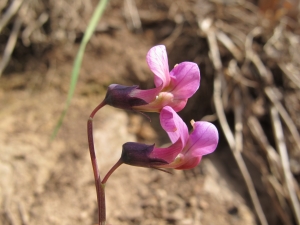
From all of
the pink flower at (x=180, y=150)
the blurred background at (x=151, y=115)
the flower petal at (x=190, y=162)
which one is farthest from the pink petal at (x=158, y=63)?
the blurred background at (x=151, y=115)

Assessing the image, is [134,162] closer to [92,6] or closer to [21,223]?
[21,223]

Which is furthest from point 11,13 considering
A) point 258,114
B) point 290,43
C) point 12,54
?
point 290,43

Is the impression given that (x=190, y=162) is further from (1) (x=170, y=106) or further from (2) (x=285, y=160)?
(2) (x=285, y=160)

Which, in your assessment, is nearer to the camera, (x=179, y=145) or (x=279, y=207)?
(x=179, y=145)

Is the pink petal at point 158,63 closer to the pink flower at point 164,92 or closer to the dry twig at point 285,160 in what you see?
the pink flower at point 164,92

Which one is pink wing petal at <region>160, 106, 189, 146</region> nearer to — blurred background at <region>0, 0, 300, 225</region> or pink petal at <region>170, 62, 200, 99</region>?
pink petal at <region>170, 62, 200, 99</region>

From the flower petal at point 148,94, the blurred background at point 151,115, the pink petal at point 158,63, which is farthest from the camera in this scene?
the blurred background at point 151,115

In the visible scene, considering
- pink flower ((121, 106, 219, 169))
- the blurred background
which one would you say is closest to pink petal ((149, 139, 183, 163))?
pink flower ((121, 106, 219, 169))

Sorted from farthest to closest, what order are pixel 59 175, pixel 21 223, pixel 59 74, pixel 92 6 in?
pixel 92 6
pixel 59 74
pixel 59 175
pixel 21 223
